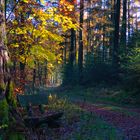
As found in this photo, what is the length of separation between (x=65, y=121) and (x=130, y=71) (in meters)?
11.4

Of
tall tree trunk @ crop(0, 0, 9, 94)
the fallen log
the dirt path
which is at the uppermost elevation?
tall tree trunk @ crop(0, 0, 9, 94)

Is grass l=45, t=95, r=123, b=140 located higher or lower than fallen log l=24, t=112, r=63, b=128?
lower

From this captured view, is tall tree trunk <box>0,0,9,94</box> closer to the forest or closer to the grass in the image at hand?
the forest

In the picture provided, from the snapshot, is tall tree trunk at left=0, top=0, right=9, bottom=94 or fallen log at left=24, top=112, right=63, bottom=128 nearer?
tall tree trunk at left=0, top=0, right=9, bottom=94

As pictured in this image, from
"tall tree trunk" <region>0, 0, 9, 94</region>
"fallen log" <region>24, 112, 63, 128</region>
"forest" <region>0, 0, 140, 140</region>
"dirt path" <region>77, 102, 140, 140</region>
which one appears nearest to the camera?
"tall tree trunk" <region>0, 0, 9, 94</region>

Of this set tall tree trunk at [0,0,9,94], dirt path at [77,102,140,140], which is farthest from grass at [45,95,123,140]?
tall tree trunk at [0,0,9,94]

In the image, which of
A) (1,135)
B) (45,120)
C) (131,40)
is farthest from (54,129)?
(131,40)

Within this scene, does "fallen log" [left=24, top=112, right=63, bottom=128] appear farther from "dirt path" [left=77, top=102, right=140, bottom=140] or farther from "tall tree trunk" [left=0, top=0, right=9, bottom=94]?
"dirt path" [left=77, top=102, right=140, bottom=140]

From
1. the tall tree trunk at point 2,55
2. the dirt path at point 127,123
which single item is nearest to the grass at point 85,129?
the dirt path at point 127,123

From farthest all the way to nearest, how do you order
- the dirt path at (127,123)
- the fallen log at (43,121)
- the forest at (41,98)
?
1. the dirt path at (127,123)
2. the fallen log at (43,121)
3. the forest at (41,98)

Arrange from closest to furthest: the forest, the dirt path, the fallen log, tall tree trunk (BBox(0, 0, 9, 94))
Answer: tall tree trunk (BBox(0, 0, 9, 94)), the forest, the fallen log, the dirt path

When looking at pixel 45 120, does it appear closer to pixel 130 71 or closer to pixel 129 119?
pixel 129 119

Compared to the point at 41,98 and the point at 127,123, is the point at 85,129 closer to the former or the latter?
the point at 127,123

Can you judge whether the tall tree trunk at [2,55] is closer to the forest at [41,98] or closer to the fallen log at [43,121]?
the forest at [41,98]
